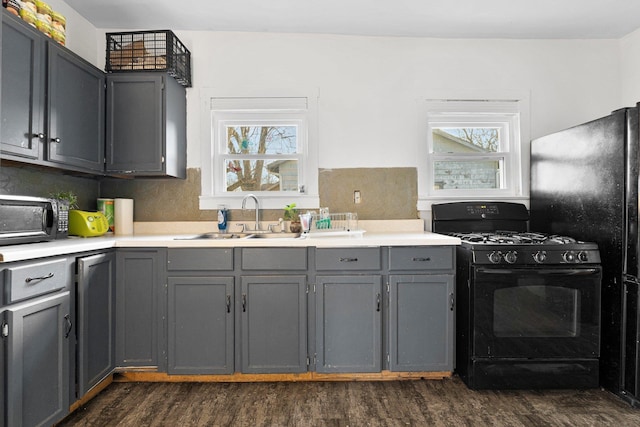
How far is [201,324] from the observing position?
250 centimetres

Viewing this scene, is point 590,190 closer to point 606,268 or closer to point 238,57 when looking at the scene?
point 606,268

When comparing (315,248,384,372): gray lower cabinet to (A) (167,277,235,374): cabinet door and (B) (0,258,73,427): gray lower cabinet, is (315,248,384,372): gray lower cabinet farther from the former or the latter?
(B) (0,258,73,427): gray lower cabinet

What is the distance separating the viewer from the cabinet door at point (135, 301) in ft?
8.16

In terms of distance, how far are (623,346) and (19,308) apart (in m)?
3.13

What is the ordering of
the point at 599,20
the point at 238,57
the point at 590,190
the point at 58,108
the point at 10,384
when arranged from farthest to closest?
the point at 238,57 → the point at 599,20 → the point at 590,190 → the point at 58,108 → the point at 10,384

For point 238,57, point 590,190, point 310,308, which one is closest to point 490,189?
point 590,190

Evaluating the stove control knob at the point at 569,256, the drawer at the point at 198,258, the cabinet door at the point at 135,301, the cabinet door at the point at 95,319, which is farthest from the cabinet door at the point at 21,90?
the stove control knob at the point at 569,256

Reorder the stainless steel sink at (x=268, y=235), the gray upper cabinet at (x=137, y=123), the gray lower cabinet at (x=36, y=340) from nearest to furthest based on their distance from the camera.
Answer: the gray lower cabinet at (x=36, y=340) → the gray upper cabinet at (x=137, y=123) → the stainless steel sink at (x=268, y=235)

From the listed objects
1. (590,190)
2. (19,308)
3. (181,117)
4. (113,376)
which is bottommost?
(113,376)

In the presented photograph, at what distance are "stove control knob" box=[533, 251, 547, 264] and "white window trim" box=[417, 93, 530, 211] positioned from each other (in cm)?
92

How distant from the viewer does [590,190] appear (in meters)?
2.50

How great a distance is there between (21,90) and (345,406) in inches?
94.8

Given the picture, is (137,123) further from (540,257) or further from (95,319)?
(540,257)

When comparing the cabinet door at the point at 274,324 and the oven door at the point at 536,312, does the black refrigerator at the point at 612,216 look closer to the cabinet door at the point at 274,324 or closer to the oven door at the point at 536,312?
the oven door at the point at 536,312
